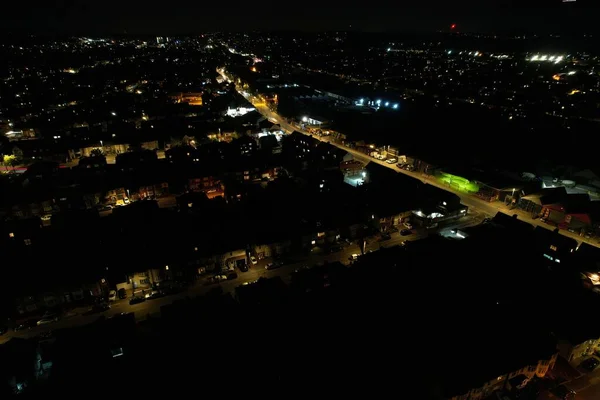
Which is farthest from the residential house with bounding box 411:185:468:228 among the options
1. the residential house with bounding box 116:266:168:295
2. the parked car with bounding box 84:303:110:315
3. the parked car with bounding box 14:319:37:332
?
the parked car with bounding box 14:319:37:332

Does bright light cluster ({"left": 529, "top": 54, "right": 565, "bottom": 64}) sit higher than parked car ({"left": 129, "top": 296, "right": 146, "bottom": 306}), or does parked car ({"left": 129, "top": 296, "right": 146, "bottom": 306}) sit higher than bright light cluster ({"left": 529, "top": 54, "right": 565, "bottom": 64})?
bright light cluster ({"left": 529, "top": 54, "right": 565, "bottom": 64})

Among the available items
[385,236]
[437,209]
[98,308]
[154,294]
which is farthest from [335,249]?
[98,308]

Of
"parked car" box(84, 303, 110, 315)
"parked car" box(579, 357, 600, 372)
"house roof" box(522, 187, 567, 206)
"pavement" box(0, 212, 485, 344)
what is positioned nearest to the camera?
"parked car" box(579, 357, 600, 372)

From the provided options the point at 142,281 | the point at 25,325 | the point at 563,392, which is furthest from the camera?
the point at 142,281

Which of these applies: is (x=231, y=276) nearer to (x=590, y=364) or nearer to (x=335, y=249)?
(x=335, y=249)

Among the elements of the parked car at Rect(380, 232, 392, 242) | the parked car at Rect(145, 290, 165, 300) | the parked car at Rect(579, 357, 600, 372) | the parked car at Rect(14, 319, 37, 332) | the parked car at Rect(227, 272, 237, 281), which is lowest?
the parked car at Rect(14, 319, 37, 332)

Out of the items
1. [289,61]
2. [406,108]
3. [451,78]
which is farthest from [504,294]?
[289,61]

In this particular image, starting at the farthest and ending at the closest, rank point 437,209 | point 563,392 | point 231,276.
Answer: point 437,209 → point 231,276 → point 563,392

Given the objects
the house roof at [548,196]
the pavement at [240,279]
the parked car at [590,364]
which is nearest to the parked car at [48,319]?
the pavement at [240,279]


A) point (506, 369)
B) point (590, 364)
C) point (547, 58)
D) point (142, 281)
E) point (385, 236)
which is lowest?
point (142, 281)

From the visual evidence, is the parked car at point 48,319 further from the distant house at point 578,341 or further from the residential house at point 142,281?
the distant house at point 578,341

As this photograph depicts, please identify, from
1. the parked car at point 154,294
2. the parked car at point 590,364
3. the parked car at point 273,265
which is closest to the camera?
the parked car at point 590,364

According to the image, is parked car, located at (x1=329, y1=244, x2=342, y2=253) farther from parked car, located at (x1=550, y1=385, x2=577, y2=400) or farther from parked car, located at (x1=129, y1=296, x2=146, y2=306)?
parked car, located at (x1=550, y1=385, x2=577, y2=400)

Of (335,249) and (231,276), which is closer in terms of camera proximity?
(231,276)
